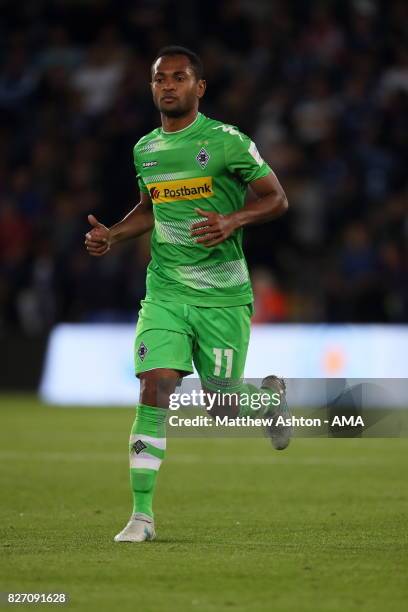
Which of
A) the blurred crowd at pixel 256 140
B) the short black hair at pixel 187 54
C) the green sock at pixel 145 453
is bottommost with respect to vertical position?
the green sock at pixel 145 453

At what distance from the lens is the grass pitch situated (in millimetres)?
5195

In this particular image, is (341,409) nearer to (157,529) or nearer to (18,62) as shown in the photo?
(157,529)

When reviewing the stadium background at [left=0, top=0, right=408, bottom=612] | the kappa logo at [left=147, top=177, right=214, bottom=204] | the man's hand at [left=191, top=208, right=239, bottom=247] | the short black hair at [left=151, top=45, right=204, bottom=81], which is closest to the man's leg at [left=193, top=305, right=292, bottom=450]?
the man's hand at [left=191, top=208, right=239, bottom=247]

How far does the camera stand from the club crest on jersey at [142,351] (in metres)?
6.81

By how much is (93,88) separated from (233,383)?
43.5 ft

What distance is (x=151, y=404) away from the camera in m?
6.77

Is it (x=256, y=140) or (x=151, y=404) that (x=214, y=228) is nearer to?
(x=151, y=404)

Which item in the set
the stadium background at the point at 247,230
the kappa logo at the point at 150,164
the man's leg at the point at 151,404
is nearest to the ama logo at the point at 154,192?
the kappa logo at the point at 150,164

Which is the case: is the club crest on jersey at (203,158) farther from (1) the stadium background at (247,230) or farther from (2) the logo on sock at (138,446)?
(1) the stadium background at (247,230)

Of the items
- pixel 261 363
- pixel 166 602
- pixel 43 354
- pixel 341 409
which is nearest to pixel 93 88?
pixel 43 354

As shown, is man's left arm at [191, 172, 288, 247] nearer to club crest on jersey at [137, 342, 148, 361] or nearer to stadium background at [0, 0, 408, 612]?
club crest on jersey at [137, 342, 148, 361]

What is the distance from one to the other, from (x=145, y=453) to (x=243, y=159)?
1.54 m

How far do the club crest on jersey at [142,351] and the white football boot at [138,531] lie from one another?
0.76 metres

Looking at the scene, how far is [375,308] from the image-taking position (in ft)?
53.4
